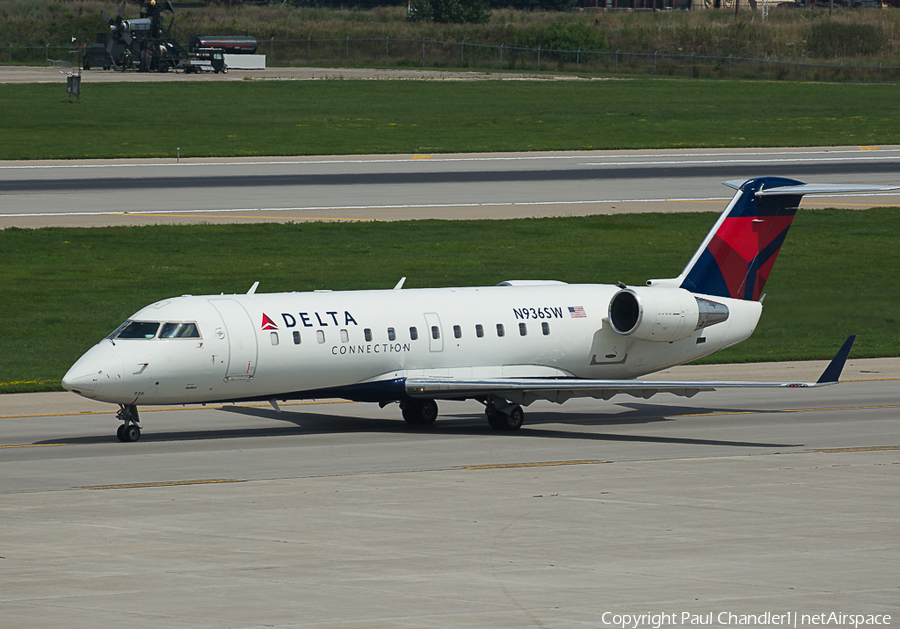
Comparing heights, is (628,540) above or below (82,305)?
above

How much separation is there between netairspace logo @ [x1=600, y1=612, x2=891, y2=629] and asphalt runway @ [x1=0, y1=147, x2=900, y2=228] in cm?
4800

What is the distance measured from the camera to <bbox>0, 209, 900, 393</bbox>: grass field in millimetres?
45500

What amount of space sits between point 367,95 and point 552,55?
1464 inches

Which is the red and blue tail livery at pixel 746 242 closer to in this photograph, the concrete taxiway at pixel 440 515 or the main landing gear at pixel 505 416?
the concrete taxiway at pixel 440 515

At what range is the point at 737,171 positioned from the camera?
3076 inches

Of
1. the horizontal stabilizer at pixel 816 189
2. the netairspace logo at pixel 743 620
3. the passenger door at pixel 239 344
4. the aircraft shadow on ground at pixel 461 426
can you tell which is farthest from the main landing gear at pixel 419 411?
the netairspace logo at pixel 743 620

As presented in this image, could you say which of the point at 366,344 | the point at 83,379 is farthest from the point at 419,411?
the point at 83,379

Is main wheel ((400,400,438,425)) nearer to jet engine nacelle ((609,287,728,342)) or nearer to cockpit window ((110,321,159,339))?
jet engine nacelle ((609,287,728,342))

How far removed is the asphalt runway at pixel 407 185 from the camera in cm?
6469

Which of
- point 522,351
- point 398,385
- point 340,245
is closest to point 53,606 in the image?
point 398,385

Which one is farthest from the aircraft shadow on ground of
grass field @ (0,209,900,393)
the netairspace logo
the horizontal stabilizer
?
the netairspace logo

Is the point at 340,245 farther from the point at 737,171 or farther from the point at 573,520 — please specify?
the point at 573,520

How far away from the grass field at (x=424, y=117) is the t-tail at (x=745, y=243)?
50.7 meters

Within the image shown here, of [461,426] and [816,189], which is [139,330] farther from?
[816,189]
